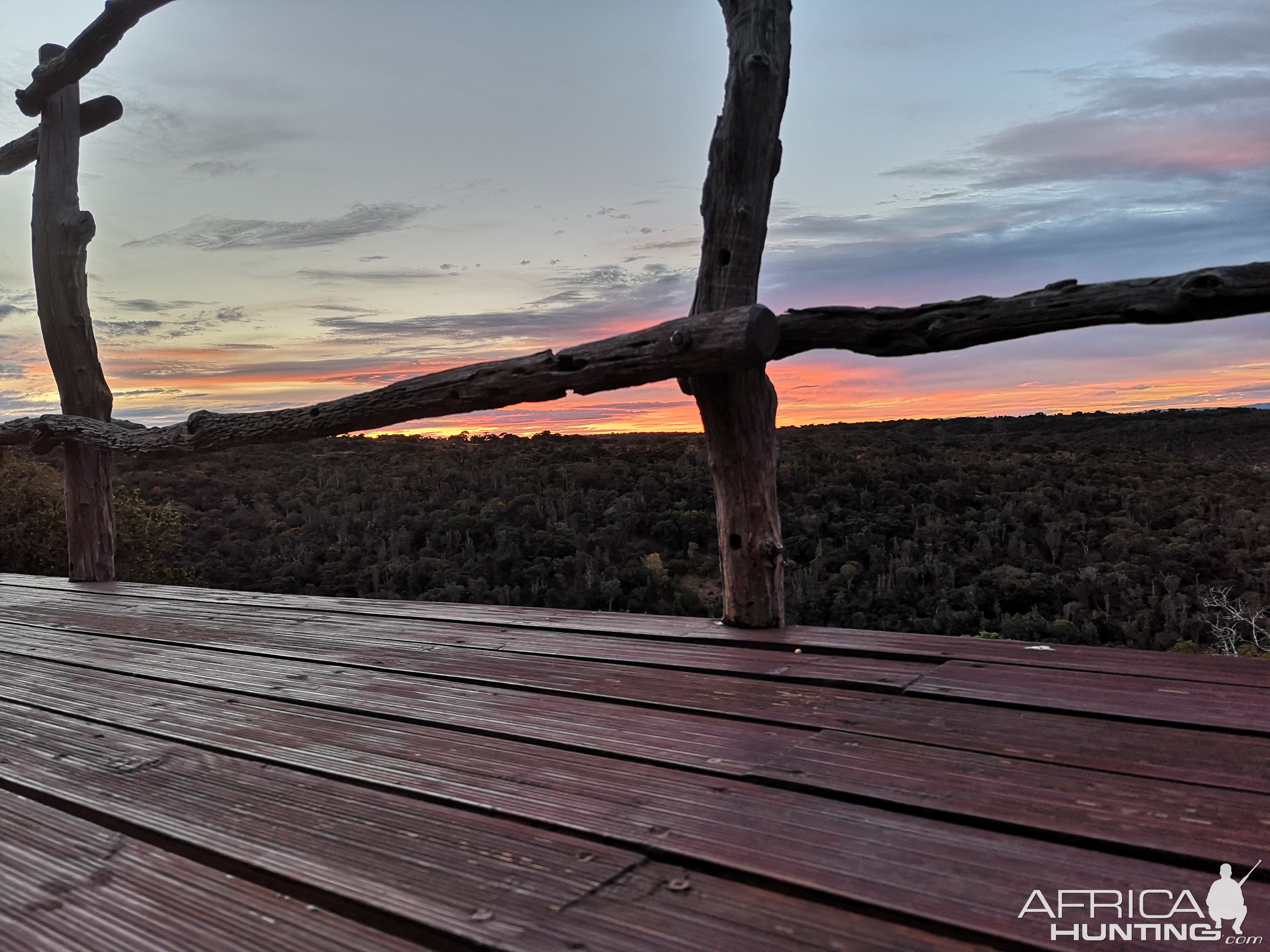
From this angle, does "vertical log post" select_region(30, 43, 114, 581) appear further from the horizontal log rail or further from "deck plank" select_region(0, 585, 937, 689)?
the horizontal log rail

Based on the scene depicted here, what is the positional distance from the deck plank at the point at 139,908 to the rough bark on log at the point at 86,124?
417 cm

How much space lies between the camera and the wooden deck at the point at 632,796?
93cm

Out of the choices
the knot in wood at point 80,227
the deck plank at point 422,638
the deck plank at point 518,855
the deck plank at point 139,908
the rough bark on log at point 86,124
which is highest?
the rough bark on log at point 86,124

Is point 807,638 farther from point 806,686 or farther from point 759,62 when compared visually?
point 759,62

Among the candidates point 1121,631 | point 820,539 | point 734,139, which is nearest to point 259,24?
point 734,139

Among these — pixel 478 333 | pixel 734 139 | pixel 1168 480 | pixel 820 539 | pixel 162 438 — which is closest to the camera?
pixel 734 139

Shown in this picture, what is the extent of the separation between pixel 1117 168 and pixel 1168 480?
251 inches

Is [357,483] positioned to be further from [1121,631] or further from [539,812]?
[539,812]

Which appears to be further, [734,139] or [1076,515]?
[1076,515]

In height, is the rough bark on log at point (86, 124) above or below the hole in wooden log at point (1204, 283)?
above

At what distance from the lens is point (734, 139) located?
220 centimetres

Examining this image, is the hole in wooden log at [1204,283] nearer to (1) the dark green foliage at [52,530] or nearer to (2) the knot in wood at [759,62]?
(2) the knot in wood at [759,62]

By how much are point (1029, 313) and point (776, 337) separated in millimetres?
505

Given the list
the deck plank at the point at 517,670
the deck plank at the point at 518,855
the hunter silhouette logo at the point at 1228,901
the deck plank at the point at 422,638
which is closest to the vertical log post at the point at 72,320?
the deck plank at the point at 422,638
